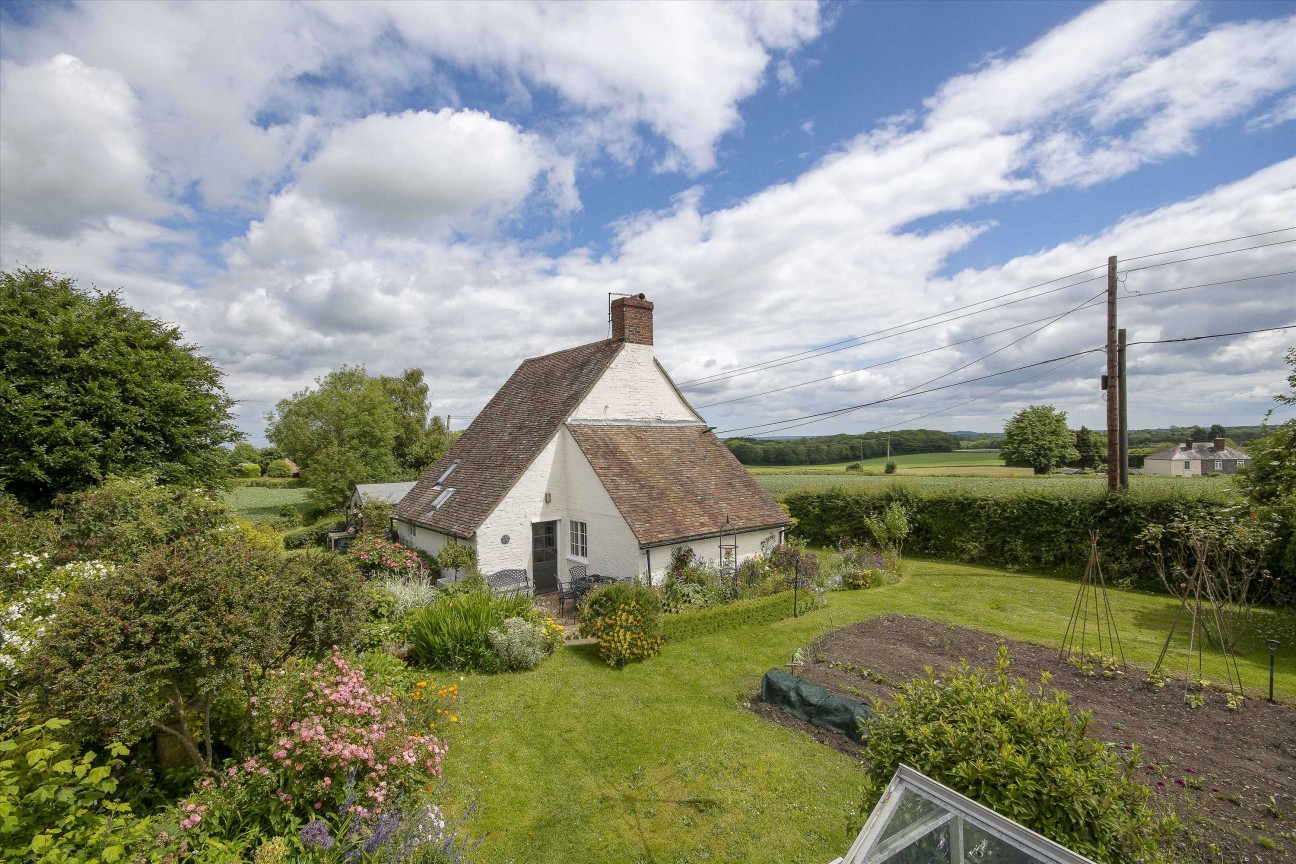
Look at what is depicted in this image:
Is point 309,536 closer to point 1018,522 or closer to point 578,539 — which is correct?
point 578,539

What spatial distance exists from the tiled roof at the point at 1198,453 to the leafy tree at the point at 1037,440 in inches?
285

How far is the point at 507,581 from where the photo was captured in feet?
46.2

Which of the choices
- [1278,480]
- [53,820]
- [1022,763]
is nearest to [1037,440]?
[1278,480]

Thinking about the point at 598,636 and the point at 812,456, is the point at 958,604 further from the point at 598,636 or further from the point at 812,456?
the point at 812,456

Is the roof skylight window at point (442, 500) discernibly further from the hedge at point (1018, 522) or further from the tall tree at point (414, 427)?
the tall tree at point (414, 427)

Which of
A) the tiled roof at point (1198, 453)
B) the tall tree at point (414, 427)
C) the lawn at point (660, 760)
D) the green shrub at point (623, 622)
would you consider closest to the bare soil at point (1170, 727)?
the lawn at point (660, 760)

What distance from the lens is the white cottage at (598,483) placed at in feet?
47.3

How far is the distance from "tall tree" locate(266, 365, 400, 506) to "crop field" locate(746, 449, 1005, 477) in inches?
1027

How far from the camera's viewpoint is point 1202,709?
7949 millimetres

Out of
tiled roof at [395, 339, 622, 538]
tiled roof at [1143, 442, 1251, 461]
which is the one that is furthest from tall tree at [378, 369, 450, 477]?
tiled roof at [1143, 442, 1251, 461]

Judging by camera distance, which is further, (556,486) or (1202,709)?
(556,486)

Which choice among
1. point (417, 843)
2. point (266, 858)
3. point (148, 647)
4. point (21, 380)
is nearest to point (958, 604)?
point (417, 843)

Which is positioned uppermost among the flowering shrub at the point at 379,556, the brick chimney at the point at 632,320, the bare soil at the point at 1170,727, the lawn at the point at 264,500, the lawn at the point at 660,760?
the brick chimney at the point at 632,320

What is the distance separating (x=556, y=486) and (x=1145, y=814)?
13840 mm
